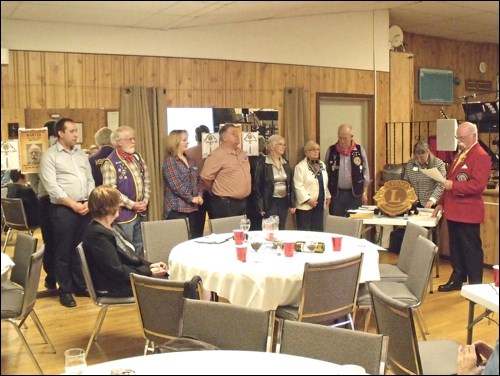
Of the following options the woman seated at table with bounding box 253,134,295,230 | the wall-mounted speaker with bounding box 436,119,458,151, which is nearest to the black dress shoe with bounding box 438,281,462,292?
the wall-mounted speaker with bounding box 436,119,458,151

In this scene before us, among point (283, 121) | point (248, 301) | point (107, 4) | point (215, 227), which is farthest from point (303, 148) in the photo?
point (107, 4)

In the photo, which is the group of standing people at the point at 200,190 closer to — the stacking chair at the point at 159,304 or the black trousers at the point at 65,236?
the black trousers at the point at 65,236

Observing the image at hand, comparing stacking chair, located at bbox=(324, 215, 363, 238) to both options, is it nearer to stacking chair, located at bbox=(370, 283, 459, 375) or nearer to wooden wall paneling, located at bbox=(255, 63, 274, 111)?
stacking chair, located at bbox=(370, 283, 459, 375)

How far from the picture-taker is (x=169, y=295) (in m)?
2.89

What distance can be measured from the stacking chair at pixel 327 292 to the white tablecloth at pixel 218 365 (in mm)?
1168

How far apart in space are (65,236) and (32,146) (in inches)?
30.5

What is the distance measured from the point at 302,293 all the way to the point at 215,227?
159 cm

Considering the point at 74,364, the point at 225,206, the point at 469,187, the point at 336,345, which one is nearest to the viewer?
the point at 74,364

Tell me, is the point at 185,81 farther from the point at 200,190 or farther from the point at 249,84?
the point at 200,190

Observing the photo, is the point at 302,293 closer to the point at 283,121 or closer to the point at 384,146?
the point at 283,121

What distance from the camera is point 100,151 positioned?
16.7 feet

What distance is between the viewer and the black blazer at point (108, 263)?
134 inches

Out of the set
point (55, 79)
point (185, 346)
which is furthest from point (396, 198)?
point (185, 346)

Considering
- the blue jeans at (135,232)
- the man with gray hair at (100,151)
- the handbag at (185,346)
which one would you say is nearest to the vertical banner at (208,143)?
the man with gray hair at (100,151)
